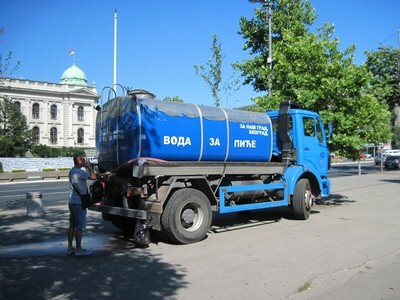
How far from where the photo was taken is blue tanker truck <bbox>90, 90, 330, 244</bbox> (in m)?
7.33

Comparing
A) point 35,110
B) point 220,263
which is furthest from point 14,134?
point 220,263

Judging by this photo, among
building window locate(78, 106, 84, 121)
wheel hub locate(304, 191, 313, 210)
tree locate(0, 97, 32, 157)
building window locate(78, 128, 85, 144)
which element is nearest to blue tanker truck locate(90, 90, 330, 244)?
wheel hub locate(304, 191, 313, 210)

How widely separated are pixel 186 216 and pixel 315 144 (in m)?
5.27

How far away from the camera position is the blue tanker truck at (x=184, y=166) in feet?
24.1

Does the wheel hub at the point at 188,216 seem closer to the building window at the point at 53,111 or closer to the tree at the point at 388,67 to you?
the tree at the point at 388,67

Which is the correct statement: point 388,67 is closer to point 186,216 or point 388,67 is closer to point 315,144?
point 315,144

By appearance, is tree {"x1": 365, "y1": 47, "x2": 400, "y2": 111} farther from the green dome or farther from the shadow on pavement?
the green dome

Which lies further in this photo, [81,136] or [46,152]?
[81,136]

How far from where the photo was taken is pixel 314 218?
10.8 meters

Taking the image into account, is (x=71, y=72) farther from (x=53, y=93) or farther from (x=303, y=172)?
(x=303, y=172)

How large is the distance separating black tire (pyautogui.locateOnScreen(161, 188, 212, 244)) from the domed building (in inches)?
3145

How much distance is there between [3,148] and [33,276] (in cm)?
5701

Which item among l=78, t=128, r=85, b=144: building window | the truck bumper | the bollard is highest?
l=78, t=128, r=85, b=144: building window

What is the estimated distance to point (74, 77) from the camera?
9706 cm
